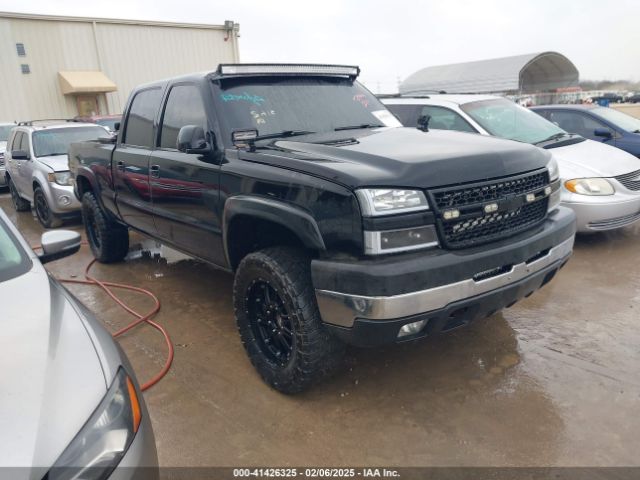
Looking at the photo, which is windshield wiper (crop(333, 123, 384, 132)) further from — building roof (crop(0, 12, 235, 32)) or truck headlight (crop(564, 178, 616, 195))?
building roof (crop(0, 12, 235, 32))

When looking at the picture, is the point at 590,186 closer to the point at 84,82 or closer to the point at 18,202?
the point at 18,202

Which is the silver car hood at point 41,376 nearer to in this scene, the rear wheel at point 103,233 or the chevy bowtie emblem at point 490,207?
the chevy bowtie emblem at point 490,207

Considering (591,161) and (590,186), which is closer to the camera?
(590,186)

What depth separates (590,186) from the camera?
5.30m

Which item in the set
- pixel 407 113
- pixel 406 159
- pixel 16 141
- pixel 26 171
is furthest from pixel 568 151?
pixel 16 141

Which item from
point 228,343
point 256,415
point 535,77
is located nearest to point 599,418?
point 256,415

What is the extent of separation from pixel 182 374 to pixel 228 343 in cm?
48

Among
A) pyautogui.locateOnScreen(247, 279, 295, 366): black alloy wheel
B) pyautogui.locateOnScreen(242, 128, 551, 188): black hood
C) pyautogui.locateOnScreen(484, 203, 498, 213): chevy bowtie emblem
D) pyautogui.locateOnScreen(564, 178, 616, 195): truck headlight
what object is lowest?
pyautogui.locateOnScreen(247, 279, 295, 366): black alloy wheel

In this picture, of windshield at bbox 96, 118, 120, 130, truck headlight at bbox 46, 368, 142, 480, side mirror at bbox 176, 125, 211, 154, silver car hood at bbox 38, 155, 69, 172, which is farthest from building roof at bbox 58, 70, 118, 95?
truck headlight at bbox 46, 368, 142, 480

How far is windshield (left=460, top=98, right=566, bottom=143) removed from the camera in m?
6.00

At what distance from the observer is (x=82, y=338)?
1.88 metres

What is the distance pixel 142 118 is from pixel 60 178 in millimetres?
3779

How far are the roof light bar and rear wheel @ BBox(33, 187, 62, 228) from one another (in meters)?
5.38

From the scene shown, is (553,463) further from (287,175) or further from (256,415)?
(287,175)
